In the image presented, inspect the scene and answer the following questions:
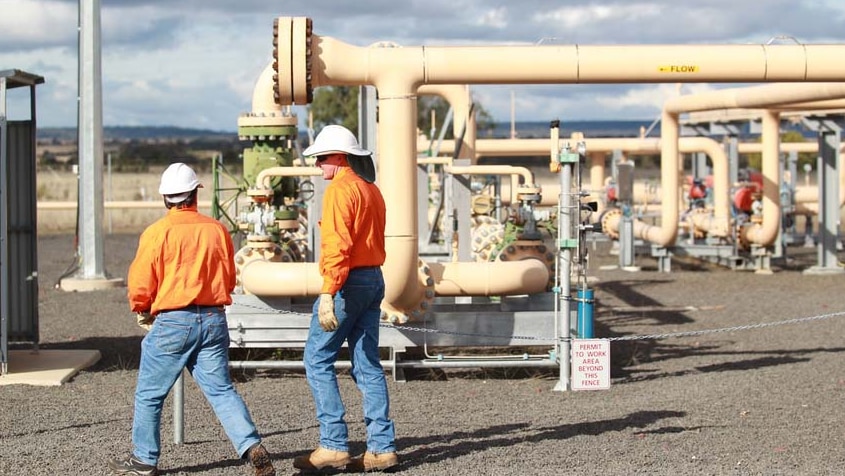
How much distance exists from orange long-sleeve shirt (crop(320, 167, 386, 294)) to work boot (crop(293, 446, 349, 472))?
0.89m

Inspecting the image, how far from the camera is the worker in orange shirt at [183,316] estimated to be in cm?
664

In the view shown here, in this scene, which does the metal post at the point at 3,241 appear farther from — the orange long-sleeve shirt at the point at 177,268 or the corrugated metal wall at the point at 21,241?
the orange long-sleeve shirt at the point at 177,268

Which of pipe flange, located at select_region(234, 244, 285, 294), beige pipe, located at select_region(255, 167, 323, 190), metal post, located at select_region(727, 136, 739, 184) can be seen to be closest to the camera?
pipe flange, located at select_region(234, 244, 285, 294)

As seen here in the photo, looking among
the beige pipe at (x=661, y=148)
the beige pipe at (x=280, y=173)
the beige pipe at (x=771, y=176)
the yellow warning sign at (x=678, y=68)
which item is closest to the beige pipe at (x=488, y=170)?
the beige pipe at (x=280, y=173)

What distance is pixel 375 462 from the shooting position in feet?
23.0

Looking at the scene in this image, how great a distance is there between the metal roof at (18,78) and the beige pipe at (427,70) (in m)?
2.59

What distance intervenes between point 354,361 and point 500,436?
4.87 feet

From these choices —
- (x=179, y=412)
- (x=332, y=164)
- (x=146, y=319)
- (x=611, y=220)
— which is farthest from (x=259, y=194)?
(x=611, y=220)

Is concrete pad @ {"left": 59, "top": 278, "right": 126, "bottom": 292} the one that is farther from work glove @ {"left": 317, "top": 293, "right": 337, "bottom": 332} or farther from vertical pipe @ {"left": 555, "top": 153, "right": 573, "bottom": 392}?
work glove @ {"left": 317, "top": 293, "right": 337, "bottom": 332}

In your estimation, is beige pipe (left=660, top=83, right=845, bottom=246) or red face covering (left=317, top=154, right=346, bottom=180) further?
beige pipe (left=660, top=83, right=845, bottom=246)

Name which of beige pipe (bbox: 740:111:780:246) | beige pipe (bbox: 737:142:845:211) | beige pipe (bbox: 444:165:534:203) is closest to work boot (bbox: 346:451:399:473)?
beige pipe (bbox: 444:165:534:203)

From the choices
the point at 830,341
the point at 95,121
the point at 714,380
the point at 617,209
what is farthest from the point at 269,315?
the point at 617,209

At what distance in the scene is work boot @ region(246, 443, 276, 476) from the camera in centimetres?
657

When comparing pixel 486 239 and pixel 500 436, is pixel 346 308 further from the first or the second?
pixel 486 239
